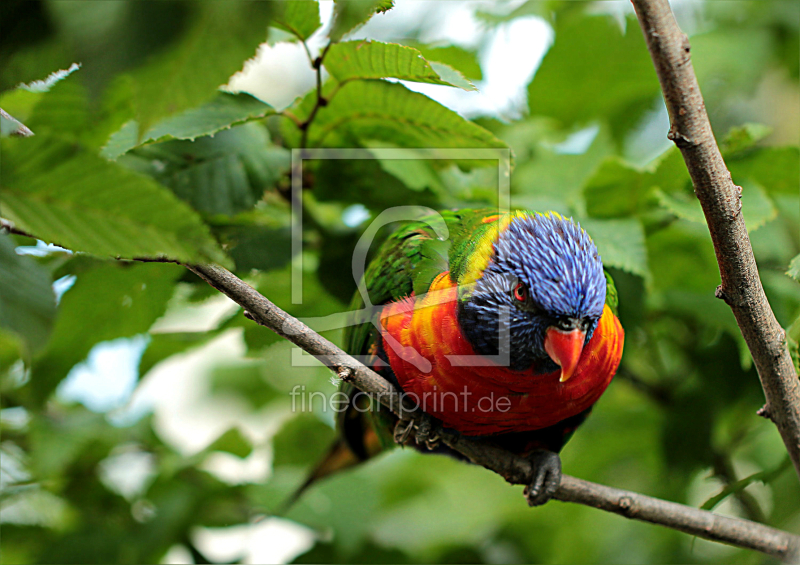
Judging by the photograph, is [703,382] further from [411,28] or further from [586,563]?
[411,28]

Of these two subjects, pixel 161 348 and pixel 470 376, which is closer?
pixel 470 376

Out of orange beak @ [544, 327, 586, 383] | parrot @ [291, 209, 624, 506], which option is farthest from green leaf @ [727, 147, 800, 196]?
orange beak @ [544, 327, 586, 383]

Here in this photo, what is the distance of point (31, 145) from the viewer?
0.71 metres

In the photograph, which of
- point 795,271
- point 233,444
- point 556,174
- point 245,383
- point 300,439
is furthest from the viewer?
point 245,383

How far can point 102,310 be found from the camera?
1.88 meters

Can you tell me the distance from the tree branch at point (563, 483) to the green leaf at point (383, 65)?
2.18ft

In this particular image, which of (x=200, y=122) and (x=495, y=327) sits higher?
(x=200, y=122)

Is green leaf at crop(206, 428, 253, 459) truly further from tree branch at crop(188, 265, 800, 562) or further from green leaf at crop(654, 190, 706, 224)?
green leaf at crop(654, 190, 706, 224)

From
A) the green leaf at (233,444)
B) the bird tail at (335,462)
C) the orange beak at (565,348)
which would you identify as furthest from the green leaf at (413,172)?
the green leaf at (233,444)

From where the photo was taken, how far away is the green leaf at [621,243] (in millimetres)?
1652

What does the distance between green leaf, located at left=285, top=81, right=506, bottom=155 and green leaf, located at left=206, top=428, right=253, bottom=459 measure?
151 cm

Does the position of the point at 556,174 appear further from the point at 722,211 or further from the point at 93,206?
the point at 93,206

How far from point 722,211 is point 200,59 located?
38.2 inches

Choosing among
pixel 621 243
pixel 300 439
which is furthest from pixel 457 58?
pixel 300 439
